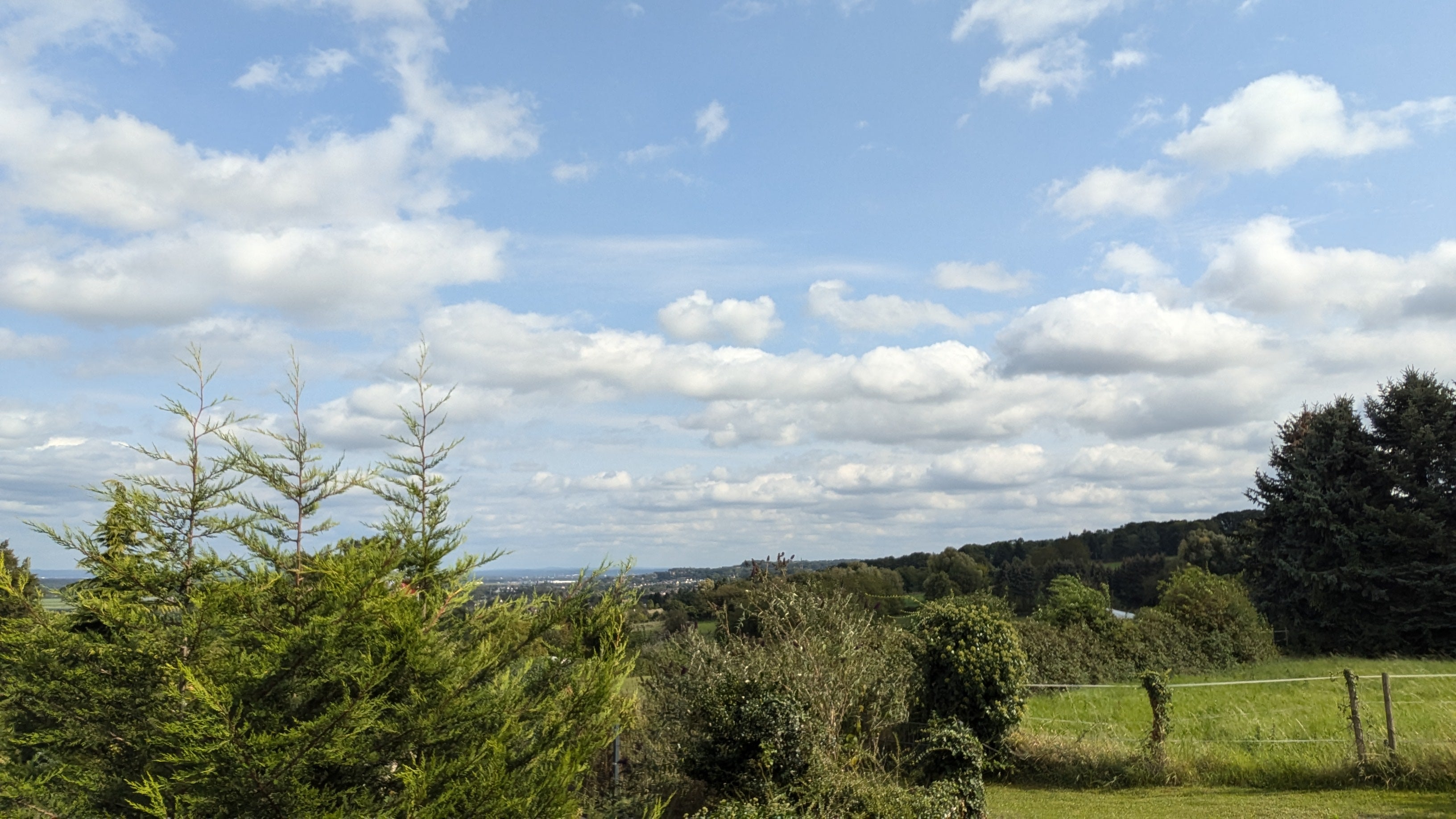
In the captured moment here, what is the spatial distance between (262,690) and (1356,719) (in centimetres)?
1210

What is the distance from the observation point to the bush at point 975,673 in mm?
11555

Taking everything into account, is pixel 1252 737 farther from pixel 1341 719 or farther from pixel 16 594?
pixel 16 594

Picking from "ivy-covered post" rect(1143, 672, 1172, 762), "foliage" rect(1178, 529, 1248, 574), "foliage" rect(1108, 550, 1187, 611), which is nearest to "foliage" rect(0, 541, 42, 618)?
Answer: "ivy-covered post" rect(1143, 672, 1172, 762)

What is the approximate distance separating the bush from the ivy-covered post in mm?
1665

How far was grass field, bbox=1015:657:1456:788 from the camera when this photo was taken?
9953 mm

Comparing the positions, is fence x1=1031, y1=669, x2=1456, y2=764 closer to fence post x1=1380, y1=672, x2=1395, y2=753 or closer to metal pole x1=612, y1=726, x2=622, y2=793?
fence post x1=1380, y1=672, x2=1395, y2=753

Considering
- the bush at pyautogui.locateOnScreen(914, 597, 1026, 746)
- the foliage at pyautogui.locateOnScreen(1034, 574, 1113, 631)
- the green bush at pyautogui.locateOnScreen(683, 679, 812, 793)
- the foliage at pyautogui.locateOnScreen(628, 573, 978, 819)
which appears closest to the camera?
the foliage at pyautogui.locateOnScreen(628, 573, 978, 819)

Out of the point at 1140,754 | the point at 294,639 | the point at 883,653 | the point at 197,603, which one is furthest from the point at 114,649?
the point at 1140,754

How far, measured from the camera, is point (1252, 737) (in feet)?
37.3

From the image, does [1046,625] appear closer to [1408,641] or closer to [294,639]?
[1408,641]

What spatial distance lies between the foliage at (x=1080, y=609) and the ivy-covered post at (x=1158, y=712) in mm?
9023

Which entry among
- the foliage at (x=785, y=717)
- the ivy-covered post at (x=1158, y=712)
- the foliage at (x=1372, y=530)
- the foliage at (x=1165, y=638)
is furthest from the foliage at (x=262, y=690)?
the foliage at (x=1372, y=530)

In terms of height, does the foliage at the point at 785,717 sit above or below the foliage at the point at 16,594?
below

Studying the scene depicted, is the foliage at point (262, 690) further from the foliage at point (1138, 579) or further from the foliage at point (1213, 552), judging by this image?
the foliage at point (1138, 579)
